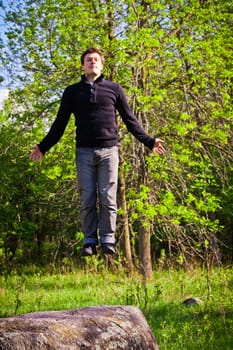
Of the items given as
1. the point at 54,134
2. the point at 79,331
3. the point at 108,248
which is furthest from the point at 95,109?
the point at 79,331

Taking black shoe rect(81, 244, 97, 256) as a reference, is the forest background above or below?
above

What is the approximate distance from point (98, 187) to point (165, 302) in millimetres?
4513

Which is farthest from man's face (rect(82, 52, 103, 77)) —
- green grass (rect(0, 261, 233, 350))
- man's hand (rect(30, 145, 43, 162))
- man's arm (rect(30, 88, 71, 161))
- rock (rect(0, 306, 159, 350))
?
green grass (rect(0, 261, 233, 350))

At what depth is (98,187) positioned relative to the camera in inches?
199

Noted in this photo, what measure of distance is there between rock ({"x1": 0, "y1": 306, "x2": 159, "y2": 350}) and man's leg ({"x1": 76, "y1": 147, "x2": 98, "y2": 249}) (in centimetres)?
74

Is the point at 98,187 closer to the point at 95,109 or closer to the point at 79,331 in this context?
the point at 95,109

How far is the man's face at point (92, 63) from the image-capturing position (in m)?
4.79

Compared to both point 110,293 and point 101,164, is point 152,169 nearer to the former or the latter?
point 110,293

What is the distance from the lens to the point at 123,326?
425cm

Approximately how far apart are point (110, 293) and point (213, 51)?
5771mm

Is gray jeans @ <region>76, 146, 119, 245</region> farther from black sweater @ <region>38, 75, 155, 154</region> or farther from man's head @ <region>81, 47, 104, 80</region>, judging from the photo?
man's head @ <region>81, 47, 104, 80</region>

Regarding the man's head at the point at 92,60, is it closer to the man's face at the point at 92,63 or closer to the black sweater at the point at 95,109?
the man's face at the point at 92,63

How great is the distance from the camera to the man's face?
15.7ft

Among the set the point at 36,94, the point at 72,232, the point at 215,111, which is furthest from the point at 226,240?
the point at 36,94
